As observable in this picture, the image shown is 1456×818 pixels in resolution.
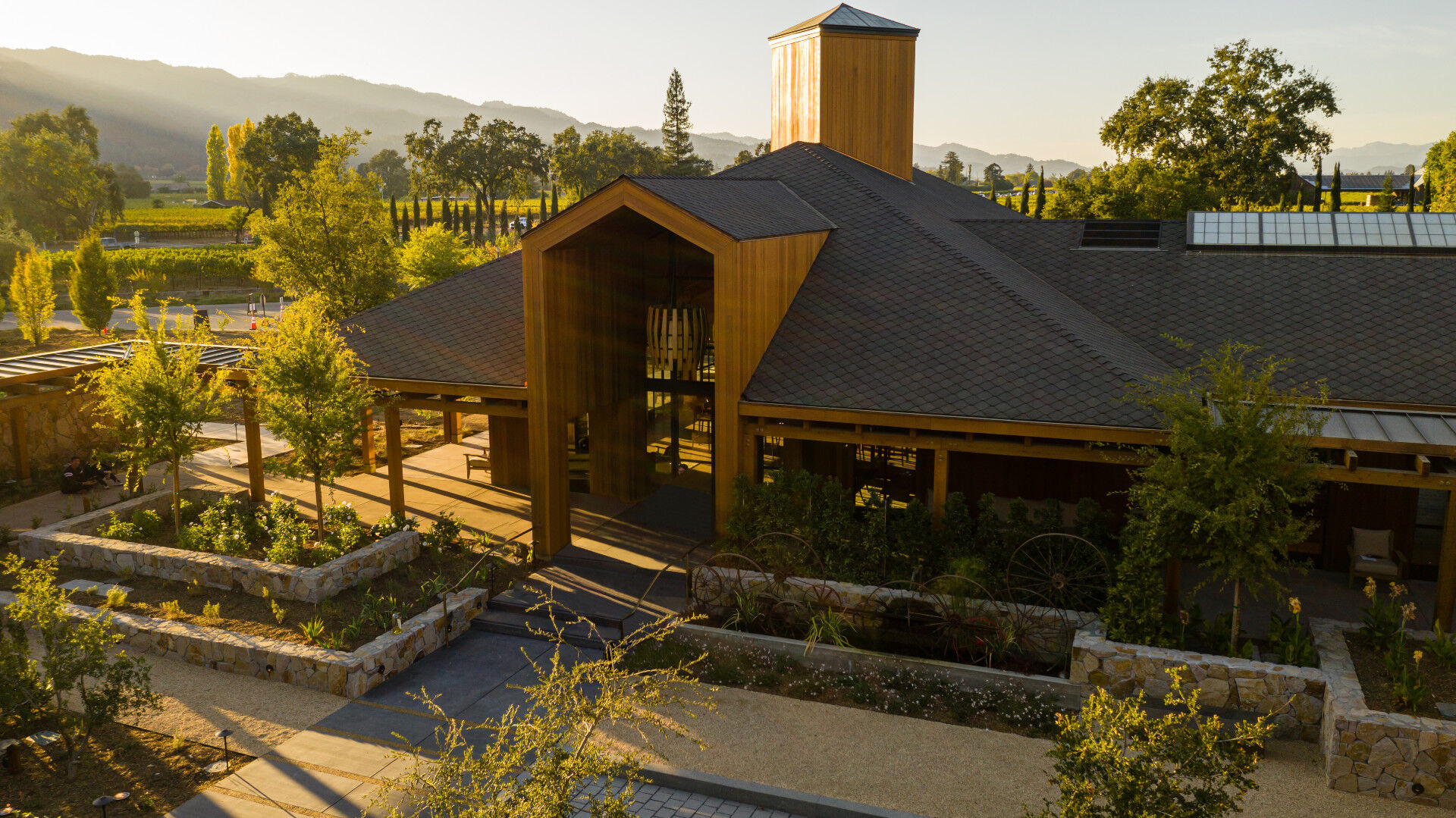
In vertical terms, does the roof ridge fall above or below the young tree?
above

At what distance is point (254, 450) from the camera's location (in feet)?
56.0

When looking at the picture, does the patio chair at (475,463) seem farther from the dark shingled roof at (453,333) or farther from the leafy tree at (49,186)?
the leafy tree at (49,186)

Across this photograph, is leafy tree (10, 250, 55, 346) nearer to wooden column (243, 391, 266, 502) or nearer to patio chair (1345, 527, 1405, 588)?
wooden column (243, 391, 266, 502)

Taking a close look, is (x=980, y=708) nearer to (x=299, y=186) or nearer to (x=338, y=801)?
(x=338, y=801)

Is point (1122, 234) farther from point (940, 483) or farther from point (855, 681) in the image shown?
point (855, 681)

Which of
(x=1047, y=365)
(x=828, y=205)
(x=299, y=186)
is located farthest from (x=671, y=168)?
(x=1047, y=365)

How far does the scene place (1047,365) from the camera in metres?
13.3

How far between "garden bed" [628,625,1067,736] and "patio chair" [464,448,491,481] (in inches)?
345

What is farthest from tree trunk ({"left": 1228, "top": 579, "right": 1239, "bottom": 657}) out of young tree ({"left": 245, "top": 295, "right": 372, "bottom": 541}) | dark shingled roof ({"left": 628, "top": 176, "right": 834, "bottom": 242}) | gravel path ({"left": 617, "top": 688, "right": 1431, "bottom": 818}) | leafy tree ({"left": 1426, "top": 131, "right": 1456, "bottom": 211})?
leafy tree ({"left": 1426, "top": 131, "right": 1456, "bottom": 211})

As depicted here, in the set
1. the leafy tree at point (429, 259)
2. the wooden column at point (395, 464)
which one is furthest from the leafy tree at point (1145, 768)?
the leafy tree at point (429, 259)

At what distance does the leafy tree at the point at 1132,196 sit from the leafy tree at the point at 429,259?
24.1 meters

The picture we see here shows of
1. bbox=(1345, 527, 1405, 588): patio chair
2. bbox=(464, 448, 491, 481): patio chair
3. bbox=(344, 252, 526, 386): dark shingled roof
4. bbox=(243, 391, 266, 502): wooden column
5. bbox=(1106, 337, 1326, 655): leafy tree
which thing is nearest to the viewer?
bbox=(1106, 337, 1326, 655): leafy tree

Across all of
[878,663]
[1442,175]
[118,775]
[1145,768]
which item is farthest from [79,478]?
[1442,175]

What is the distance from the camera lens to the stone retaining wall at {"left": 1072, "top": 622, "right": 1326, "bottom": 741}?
1003 centimetres
